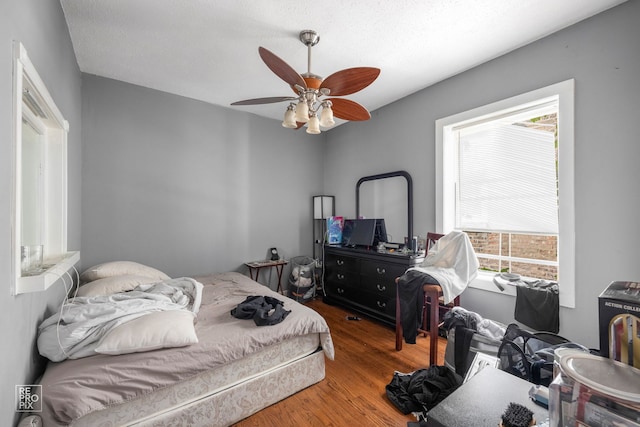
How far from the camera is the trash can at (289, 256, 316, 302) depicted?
13.0 feet

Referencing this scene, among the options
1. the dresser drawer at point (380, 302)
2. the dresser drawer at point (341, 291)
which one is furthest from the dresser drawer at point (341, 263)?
the dresser drawer at point (380, 302)

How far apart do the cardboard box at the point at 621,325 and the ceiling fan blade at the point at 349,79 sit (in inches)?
62.9

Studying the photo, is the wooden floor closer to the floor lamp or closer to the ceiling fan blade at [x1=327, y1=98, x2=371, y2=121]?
the floor lamp

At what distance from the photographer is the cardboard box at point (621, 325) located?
22.4 inches

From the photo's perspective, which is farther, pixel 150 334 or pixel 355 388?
pixel 355 388

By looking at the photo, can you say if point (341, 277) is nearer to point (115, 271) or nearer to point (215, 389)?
point (215, 389)

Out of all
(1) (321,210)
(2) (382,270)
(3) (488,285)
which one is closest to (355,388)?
(2) (382,270)

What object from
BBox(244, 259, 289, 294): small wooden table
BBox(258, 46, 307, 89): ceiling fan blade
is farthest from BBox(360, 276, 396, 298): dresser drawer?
BBox(258, 46, 307, 89): ceiling fan blade

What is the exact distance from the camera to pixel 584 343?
2.04m

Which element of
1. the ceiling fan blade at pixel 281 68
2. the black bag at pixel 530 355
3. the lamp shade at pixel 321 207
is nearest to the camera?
the black bag at pixel 530 355

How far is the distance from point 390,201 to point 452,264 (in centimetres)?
130

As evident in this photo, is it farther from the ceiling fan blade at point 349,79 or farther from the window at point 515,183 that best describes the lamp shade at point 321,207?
the ceiling fan blade at point 349,79

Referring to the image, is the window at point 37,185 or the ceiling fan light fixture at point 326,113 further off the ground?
the ceiling fan light fixture at point 326,113

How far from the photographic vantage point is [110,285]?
7.04ft
